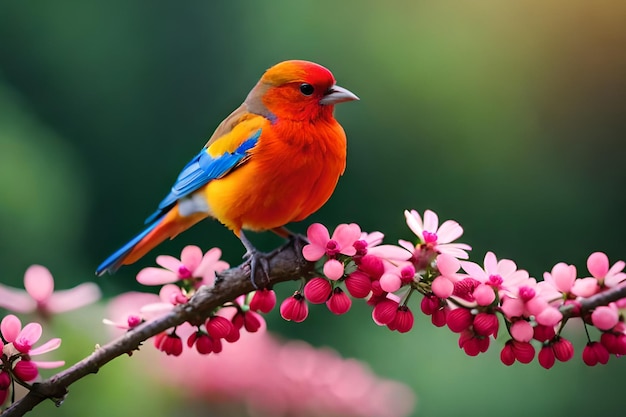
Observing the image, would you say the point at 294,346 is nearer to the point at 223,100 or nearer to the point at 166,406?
the point at 166,406

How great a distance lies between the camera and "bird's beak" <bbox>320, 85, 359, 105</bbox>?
79cm

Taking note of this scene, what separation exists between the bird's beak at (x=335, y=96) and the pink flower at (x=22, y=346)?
0.37 meters

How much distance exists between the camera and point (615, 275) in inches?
22.7

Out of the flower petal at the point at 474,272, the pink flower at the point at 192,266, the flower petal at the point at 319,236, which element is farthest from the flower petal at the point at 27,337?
the flower petal at the point at 474,272

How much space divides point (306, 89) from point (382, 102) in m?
1.30

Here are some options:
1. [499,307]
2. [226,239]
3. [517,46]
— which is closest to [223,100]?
[226,239]

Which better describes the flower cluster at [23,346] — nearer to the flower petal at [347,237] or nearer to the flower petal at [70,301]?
the flower petal at [70,301]

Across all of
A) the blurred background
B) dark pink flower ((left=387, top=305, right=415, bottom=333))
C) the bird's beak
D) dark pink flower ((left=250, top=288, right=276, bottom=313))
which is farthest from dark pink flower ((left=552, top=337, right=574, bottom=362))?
the blurred background

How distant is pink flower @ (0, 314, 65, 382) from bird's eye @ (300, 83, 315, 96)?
14.6 inches

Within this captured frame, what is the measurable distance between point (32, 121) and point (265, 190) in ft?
3.67

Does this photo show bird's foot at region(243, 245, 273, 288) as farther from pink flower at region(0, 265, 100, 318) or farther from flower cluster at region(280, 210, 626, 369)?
pink flower at region(0, 265, 100, 318)

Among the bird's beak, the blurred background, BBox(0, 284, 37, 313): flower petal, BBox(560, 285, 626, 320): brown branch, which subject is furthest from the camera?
the blurred background

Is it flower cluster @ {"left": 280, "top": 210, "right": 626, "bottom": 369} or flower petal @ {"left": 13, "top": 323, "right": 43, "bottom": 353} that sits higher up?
flower cluster @ {"left": 280, "top": 210, "right": 626, "bottom": 369}

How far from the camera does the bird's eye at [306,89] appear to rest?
32.3 inches
